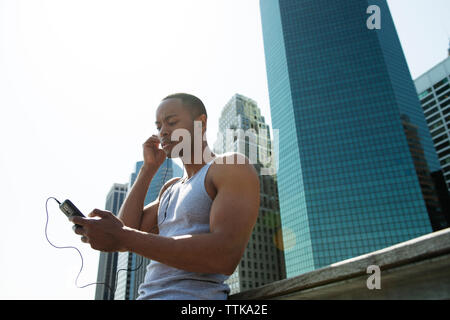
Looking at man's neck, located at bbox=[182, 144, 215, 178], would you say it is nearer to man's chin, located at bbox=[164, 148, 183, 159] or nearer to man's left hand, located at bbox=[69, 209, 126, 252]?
man's chin, located at bbox=[164, 148, 183, 159]

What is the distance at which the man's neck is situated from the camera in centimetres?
248

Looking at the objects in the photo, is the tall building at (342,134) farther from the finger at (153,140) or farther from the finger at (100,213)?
the finger at (100,213)

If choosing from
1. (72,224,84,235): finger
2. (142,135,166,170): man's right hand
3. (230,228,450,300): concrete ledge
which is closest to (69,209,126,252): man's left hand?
(72,224,84,235): finger

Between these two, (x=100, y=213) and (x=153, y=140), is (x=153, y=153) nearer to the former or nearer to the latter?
(x=153, y=140)

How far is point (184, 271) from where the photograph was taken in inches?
70.3

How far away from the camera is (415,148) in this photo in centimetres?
8856

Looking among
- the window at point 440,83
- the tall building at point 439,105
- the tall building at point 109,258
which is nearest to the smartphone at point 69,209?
the tall building at point 439,105

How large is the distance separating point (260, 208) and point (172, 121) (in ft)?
301

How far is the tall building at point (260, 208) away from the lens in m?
84.6

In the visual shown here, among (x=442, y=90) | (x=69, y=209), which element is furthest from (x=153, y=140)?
(x=442, y=90)

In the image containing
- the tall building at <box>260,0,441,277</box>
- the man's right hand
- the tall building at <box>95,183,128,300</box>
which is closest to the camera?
the man's right hand

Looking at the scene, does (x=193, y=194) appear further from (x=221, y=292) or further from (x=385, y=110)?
(x=385, y=110)

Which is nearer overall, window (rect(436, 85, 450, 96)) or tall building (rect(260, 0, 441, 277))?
tall building (rect(260, 0, 441, 277))

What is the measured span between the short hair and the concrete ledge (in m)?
1.61
